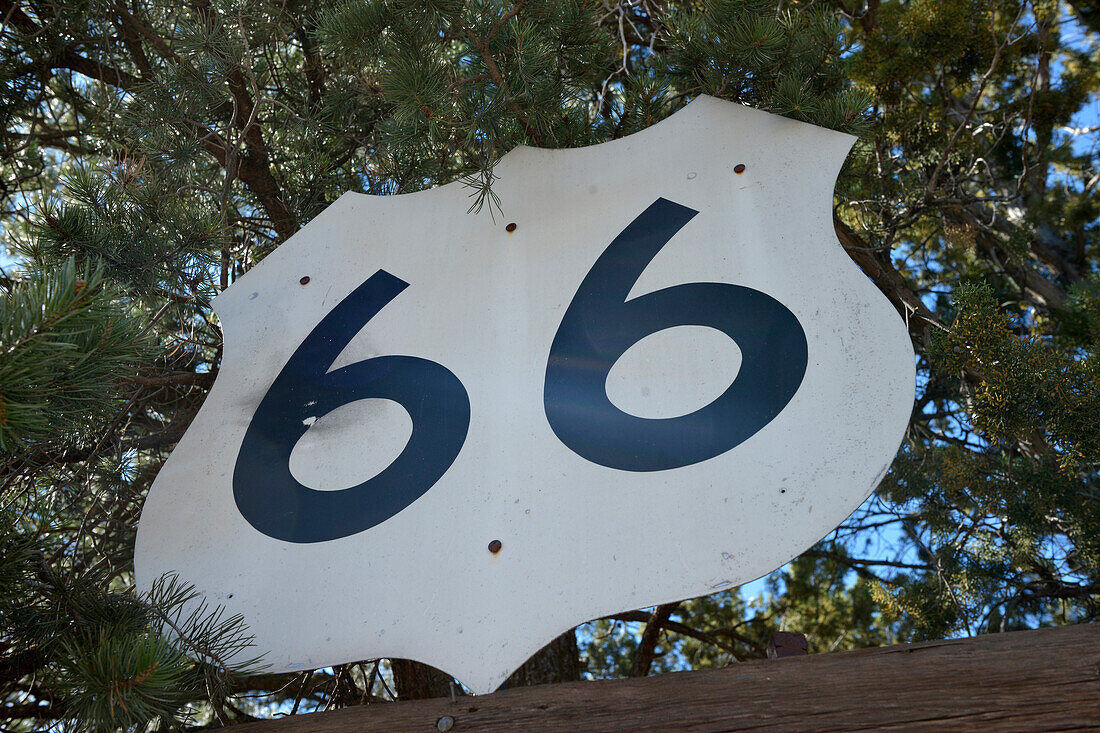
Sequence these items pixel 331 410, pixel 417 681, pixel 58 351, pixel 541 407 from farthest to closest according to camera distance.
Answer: pixel 417 681
pixel 331 410
pixel 541 407
pixel 58 351

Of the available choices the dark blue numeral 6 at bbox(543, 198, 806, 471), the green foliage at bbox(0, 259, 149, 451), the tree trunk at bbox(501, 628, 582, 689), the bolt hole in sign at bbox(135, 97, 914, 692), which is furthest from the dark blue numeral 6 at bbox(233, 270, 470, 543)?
the tree trunk at bbox(501, 628, 582, 689)

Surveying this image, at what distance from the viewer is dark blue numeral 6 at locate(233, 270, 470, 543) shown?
5.10 ft

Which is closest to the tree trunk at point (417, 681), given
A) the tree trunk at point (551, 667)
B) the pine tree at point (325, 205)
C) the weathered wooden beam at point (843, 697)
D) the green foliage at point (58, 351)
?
the pine tree at point (325, 205)

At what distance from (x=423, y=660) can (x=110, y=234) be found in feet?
3.72

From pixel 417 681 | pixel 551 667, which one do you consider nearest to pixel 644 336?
pixel 551 667

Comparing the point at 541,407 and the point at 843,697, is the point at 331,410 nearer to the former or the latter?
the point at 541,407

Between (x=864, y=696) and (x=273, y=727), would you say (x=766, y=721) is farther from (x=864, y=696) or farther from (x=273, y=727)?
(x=273, y=727)

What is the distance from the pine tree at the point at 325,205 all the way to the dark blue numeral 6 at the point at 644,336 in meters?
0.37

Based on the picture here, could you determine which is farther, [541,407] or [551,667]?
[551,667]

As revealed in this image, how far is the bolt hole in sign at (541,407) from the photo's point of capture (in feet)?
4.39

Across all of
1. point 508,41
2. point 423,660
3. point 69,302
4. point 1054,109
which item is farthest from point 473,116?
point 1054,109

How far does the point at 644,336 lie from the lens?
154 cm

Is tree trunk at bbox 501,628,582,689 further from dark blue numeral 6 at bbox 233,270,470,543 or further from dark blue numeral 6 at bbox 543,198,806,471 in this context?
dark blue numeral 6 at bbox 543,198,806,471

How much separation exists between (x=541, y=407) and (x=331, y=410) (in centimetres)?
45
